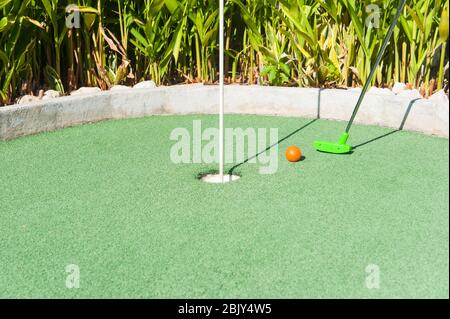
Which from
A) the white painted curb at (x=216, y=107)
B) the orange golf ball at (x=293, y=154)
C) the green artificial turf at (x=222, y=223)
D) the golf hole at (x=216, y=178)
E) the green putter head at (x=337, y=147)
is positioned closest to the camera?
the green artificial turf at (x=222, y=223)

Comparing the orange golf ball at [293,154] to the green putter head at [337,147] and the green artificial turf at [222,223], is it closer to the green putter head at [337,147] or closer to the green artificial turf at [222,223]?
the green artificial turf at [222,223]

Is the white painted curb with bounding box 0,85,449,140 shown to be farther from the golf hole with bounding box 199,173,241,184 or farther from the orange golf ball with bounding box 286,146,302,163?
the golf hole with bounding box 199,173,241,184

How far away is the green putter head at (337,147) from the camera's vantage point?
3.32 meters

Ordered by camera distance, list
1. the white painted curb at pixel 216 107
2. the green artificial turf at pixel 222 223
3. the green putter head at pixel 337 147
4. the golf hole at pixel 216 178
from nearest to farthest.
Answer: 1. the green artificial turf at pixel 222 223
2. the golf hole at pixel 216 178
3. the green putter head at pixel 337 147
4. the white painted curb at pixel 216 107

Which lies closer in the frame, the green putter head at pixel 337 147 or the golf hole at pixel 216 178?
the golf hole at pixel 216 178

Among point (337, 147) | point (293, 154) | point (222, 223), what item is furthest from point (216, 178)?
point (337, 147)

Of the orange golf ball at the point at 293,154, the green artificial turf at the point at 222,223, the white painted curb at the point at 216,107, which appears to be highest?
the white painted curb at the point at 216,107

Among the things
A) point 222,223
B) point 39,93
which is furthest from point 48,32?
point 222,223

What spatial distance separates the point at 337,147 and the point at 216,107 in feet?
4.44

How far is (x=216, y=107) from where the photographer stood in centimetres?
442

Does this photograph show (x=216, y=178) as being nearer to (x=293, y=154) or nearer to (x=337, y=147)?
(x=293, y=154)

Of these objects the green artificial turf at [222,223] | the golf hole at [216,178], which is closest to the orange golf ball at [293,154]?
the green artificial turf at [222,223]

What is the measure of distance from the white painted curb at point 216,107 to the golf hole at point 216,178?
139 cm

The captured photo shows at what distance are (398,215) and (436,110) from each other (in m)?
1.42
